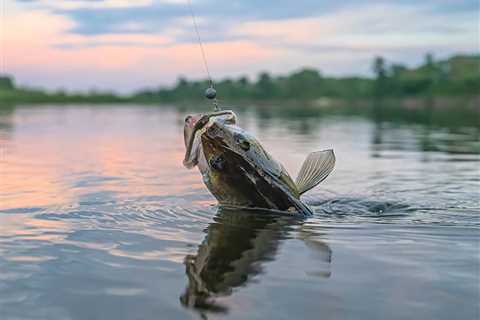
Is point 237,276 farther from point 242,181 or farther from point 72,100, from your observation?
point 72,100

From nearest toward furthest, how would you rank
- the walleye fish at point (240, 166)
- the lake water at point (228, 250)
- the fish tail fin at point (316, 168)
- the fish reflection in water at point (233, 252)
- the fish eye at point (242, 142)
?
the lake water at point (228, 250)
the fish reflection in water at point (233, 252)
the walleye fish at point (240, 166)
the fish eye at point (242, 142)
the fish tail fin at point (316, 168)

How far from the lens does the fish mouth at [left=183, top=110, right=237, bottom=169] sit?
7117mm

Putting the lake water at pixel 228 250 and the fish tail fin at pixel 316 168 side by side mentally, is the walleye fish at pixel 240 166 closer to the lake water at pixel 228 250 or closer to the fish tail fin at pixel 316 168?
the fish tail fin at pixel 316 168

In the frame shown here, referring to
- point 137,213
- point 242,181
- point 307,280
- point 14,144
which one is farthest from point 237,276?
point 14,144

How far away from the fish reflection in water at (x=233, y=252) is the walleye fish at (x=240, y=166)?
0.27m

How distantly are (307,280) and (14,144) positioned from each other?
17.4 meters

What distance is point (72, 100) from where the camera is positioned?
10881 cm

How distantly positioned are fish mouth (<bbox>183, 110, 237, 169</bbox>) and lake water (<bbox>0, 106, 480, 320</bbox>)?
1054 millimetres

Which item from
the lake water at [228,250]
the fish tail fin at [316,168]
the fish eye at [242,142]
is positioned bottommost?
the lake water at [228,250]

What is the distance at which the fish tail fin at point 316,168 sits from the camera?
8414 mm

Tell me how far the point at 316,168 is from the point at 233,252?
231 centimetres

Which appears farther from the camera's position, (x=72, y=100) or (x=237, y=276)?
(x=72, y=100)

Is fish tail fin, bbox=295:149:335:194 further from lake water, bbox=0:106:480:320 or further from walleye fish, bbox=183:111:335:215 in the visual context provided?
lake water, bbox=0:106:480:320

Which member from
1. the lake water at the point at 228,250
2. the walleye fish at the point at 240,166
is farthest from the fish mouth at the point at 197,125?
the lake water at the point at 228,250
